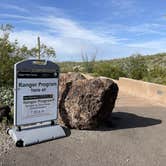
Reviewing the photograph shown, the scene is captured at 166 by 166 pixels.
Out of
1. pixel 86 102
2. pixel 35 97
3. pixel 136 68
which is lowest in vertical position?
pixel 86 102

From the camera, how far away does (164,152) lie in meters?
5.97

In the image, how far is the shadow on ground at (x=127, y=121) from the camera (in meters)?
7.68

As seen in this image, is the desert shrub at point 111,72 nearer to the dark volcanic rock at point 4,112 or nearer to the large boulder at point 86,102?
the large boulder at point 86,102

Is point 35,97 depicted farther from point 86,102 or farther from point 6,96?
point 6,96

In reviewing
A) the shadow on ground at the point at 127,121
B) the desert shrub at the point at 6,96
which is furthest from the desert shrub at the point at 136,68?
the desert shrub at the point at 6,96

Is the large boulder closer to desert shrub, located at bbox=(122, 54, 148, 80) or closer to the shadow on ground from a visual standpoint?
the shadow on ground

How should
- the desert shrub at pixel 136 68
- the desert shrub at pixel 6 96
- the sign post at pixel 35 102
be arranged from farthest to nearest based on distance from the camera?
1. the desert shrub at pixel 136 68
2. the desert shrub at pixel 6 96
3. the sign post at pixel 35 102

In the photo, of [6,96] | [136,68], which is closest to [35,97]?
[6,96]

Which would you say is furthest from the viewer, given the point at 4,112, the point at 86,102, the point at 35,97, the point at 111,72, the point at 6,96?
the point at 111,72

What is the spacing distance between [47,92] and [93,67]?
51.7 feet

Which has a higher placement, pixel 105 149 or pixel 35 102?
pixel 35 102

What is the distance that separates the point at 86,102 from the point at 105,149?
1469 millimetres

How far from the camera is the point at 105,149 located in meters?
6.00

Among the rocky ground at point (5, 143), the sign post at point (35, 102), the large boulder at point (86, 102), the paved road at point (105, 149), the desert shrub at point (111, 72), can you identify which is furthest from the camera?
the desert shrub at point (111, 72)
